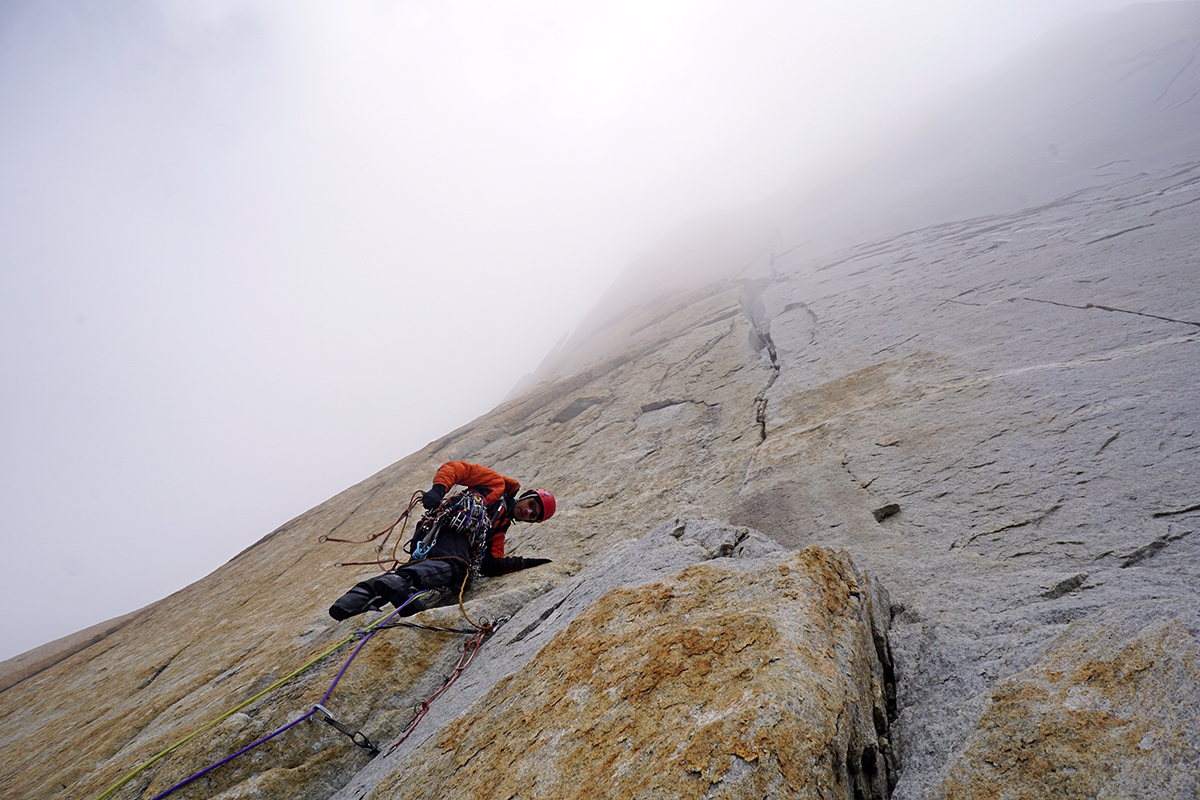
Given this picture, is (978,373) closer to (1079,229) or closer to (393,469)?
(1079,229)

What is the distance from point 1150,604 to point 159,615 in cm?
1320

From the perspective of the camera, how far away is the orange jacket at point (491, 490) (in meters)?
5.57

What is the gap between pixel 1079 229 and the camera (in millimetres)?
7969

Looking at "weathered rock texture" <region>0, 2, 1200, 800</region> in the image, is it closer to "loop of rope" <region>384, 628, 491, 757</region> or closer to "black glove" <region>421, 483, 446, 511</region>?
"loop of rope" <region>384, 628, 491, 757</region>

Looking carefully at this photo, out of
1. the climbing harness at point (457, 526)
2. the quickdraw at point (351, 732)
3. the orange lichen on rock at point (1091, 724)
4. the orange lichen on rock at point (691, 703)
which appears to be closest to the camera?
the orange lichen on rock at point (1091, 724)

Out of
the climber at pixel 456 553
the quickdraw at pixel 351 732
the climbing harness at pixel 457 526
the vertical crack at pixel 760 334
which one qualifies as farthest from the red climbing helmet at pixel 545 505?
the quickdraw at pixel 351 732

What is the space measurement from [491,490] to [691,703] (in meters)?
4.09

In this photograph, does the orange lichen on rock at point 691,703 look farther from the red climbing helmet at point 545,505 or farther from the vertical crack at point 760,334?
the vertical crack at point 760,334

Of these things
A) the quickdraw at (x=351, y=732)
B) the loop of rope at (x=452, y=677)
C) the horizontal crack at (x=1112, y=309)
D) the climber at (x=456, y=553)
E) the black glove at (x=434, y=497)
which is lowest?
the horizontal crack at (x=1112, y=309)

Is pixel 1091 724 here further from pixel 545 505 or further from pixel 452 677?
pixel 545 505

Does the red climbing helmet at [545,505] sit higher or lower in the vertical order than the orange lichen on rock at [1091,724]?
higher

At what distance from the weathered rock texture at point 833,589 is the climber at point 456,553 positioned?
0.42 m

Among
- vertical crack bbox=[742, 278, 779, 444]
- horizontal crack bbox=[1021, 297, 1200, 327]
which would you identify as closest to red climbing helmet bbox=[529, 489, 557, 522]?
vertical crack bbox=[742, 278, 779, 444]

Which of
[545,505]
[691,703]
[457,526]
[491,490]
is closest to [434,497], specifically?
[457,526]
